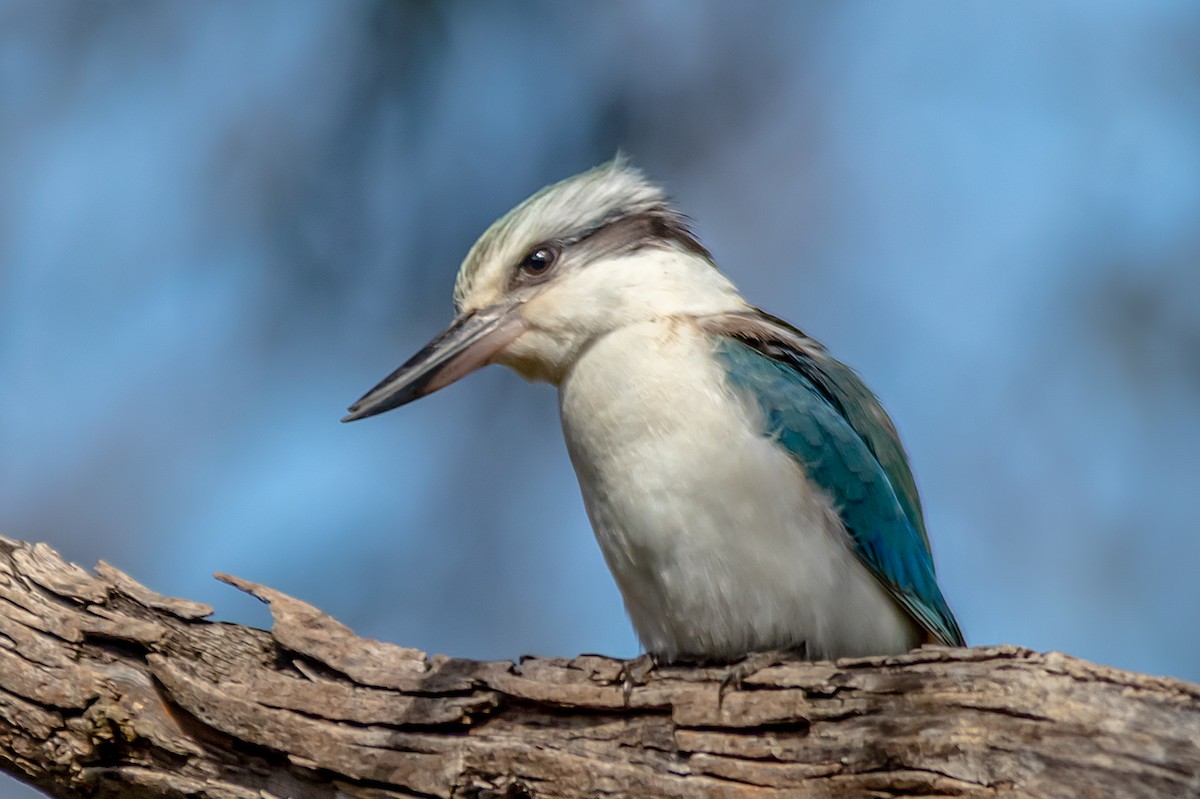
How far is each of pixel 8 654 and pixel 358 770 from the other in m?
0.76

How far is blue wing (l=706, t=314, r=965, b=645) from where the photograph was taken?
287 centimetres

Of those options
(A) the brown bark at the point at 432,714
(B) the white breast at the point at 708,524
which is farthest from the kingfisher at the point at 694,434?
(A) the brown bark at the point at 432,714

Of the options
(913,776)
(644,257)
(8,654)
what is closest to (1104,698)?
(913,776)

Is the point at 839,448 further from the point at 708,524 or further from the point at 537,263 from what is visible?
the point at 537,263

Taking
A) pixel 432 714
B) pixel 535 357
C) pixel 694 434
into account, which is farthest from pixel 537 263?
pixel 432 714

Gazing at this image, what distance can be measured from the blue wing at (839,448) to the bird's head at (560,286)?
20 centimetres

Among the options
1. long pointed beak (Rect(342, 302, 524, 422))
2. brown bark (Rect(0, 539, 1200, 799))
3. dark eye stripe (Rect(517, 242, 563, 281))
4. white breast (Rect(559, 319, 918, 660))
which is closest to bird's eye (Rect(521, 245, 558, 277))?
dark eye stripe (Rect(517, 242, 563, 281))

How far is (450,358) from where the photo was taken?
3186mm

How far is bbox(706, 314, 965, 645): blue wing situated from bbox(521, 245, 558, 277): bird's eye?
1.57ft

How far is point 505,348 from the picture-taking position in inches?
125

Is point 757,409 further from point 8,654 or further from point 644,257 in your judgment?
point 8,654

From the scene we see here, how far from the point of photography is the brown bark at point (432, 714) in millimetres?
2193

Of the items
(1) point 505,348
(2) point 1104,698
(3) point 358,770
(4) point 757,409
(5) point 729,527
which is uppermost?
(1) point 505,348

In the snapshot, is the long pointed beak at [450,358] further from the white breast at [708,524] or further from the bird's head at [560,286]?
the white breast at [708,524]
